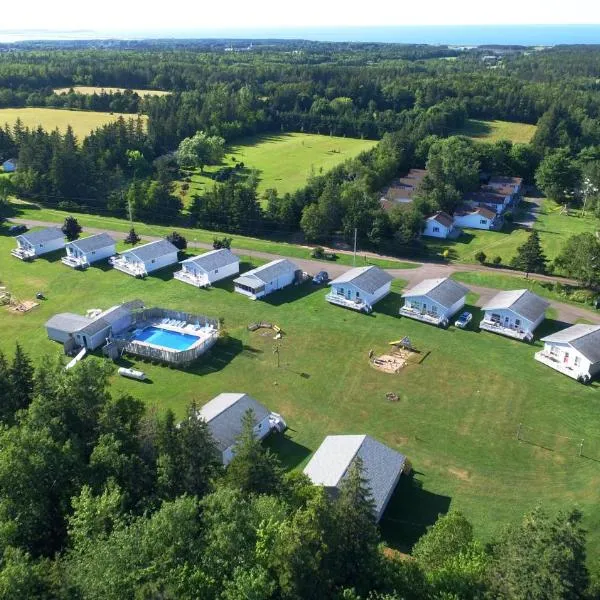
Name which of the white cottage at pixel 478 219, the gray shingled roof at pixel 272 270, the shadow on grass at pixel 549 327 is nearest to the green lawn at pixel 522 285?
the shadow on grass at pixel 549 327

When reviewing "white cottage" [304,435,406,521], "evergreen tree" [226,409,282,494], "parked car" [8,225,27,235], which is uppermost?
"evergreen tree" [226,409,282,494]

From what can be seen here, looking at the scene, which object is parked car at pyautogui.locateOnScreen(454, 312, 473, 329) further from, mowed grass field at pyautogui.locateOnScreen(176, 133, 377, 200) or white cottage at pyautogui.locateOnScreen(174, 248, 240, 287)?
mowed grass field at pyautogui.locateOnScreen(176, 133, 377, 200)

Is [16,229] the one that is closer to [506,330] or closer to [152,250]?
[152,250]

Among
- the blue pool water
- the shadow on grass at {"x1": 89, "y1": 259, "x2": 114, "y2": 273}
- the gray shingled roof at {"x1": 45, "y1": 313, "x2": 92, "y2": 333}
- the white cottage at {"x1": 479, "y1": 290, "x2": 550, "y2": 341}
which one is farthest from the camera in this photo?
the shadow on grass at {"x1": 89, "y1": 259, "x2": 114, "y2": 273}

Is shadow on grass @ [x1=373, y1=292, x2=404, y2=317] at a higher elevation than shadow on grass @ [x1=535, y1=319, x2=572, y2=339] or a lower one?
lower

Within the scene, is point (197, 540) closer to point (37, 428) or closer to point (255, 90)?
point (37, 428)

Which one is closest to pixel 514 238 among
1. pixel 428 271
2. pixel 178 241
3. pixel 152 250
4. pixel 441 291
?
pixel 428 271

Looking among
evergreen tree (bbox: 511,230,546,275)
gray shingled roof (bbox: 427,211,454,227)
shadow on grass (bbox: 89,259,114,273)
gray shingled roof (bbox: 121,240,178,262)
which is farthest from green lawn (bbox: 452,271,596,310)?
shadow on grass (bbox: 89,259,114,273)
